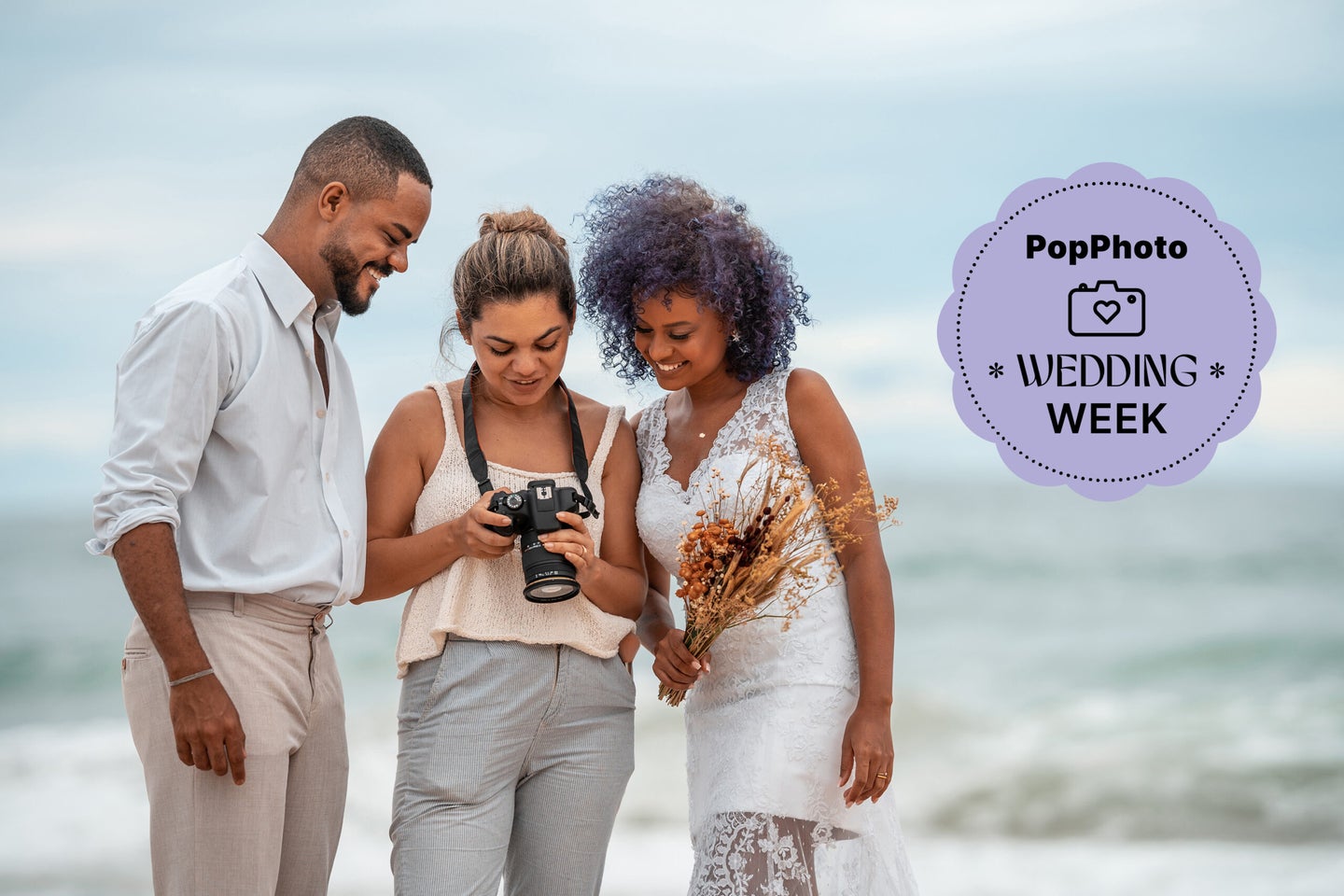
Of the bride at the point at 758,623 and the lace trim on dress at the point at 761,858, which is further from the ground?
the bride at the point at 758,623

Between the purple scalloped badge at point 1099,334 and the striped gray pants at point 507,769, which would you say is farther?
the purple scalloped badge at point 1099,334

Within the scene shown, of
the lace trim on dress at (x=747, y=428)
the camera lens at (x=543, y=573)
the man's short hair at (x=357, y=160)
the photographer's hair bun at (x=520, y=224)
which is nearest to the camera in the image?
the camera lens at (x=543, y=573)

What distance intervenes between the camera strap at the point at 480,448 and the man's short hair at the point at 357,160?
48 centimetres

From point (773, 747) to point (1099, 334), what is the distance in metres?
4.13

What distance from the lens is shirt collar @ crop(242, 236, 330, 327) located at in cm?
276

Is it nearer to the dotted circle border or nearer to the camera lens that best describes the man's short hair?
the camera lens

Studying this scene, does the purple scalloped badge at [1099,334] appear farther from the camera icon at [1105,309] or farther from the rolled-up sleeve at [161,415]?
the rolled-up sleeve at [161,415]

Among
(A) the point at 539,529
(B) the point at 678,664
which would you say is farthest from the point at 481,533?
(B) the point at 678,664

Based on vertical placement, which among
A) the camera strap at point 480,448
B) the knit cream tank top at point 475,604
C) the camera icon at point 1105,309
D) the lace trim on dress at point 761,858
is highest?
the camera icon at point 1105,309

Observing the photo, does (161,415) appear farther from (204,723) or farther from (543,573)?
(543,573)

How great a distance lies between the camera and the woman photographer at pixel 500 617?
2.80 m

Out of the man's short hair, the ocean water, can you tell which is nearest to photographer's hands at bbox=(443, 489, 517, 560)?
the man's short hair

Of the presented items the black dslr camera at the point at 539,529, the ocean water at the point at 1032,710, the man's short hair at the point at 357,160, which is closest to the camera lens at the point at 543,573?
the black dslr camera at the point at 539,529

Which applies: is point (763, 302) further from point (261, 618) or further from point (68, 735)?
point (68, 735)
